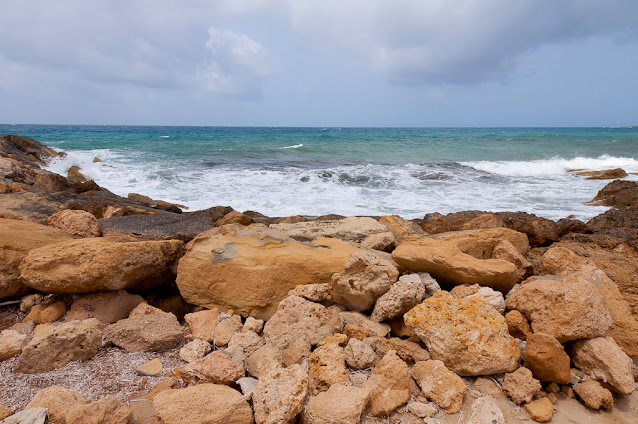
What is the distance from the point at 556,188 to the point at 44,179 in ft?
47.1

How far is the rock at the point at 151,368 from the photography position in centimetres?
250

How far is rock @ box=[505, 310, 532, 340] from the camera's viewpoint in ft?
8.90

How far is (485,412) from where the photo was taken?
7.02 feet

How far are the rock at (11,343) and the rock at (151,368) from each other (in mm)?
796

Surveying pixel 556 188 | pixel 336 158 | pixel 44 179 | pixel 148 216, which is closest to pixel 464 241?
pixel 148 216

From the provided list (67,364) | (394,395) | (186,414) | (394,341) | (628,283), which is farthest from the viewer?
(628,283)

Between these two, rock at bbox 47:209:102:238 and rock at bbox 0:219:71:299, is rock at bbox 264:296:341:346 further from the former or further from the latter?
rock at bbox 47:209:102:238

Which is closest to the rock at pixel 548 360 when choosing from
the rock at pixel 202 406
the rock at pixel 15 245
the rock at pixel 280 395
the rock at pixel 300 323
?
the rock at pixel 300 323

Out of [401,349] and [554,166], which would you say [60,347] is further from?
[554,166]

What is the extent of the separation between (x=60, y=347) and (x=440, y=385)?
2416mm

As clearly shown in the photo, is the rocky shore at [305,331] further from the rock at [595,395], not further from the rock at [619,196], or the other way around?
the rock at [619,196]

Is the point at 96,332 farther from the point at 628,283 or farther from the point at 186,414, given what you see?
the point at 628,283

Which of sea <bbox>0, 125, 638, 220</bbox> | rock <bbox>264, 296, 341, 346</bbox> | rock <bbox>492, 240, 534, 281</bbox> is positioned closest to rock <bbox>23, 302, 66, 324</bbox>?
rock <bbox>264, 296, 341, 346</bbox>

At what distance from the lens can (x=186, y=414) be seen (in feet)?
6.60
